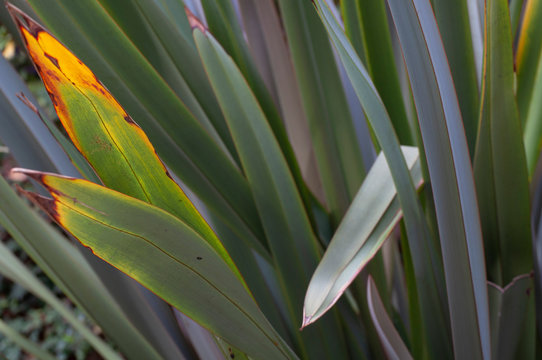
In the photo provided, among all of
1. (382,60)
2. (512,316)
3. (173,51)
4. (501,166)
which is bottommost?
(512,316)

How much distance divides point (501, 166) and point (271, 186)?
0.19 meters

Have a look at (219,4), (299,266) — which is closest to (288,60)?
(219,4)

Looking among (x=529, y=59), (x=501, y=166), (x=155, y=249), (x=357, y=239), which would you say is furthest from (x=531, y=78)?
(x=155, y=249)

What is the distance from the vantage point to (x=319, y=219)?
1.78 ft

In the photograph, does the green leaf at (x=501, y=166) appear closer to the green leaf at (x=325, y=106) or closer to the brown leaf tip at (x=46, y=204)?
the green leaf at (x=325, y=106)

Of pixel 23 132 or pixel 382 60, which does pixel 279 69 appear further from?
pixel 23 132

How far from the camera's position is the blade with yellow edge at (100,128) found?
233 mm

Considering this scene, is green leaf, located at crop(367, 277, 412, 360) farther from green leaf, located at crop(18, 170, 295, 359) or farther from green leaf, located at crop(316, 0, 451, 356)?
green leaf, located at crop(18, 170, 295, 359)

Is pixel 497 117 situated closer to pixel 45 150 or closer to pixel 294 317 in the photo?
pixel 294 317

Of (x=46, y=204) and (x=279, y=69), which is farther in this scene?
(x=279, y=69)

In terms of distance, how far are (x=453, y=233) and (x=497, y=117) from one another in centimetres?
11

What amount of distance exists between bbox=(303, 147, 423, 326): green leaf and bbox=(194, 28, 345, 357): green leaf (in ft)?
0.22

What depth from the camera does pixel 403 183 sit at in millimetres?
315

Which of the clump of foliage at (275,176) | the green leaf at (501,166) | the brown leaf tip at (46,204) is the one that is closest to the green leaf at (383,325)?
the clump of foliage at (275,176)
